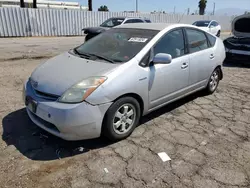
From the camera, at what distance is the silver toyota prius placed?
267cm

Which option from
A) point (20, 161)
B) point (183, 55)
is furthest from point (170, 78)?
point (20, 161)

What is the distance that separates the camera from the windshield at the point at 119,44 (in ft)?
10.7

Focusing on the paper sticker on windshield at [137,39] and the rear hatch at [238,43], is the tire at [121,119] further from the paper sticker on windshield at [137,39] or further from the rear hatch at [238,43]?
the rear hatch at [238,43]

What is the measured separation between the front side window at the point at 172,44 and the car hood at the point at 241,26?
5471mm

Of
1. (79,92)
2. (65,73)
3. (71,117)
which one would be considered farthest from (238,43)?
(71,117)

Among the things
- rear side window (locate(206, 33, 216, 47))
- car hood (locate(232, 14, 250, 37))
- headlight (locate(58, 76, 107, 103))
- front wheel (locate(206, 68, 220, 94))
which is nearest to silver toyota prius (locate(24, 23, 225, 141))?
headlight (locate(58, 76, 107, 103))

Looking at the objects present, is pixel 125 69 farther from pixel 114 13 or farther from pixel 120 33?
pixel 114 13

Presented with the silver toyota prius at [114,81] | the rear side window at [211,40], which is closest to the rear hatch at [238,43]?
the rear side window at [211,40]

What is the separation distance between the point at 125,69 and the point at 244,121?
91.9 inches

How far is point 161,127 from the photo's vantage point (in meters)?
3.55

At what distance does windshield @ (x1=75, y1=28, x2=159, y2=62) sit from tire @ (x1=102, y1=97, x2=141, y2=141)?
0.61 meters

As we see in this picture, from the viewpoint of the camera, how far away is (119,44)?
3.54m

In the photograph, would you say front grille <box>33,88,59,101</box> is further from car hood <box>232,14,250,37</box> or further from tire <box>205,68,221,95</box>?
car hood <box>232,14,250,37</box>

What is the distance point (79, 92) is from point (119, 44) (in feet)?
4.08
